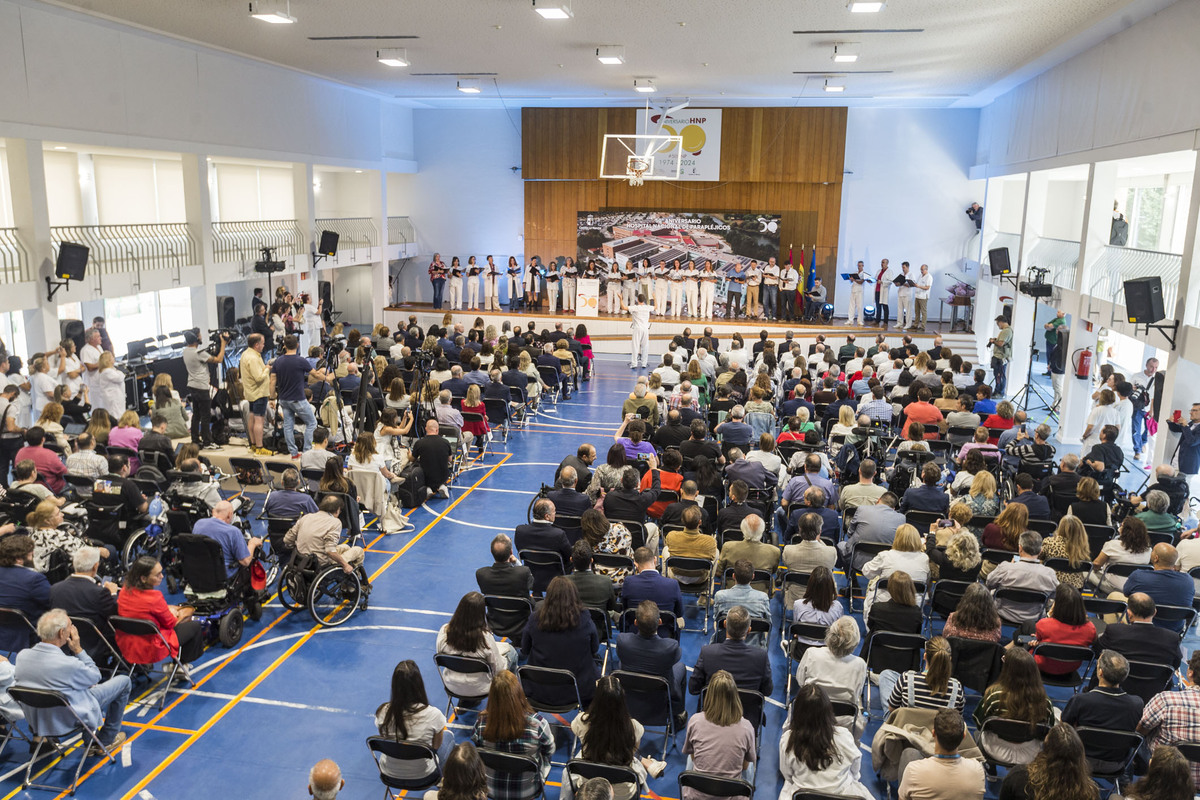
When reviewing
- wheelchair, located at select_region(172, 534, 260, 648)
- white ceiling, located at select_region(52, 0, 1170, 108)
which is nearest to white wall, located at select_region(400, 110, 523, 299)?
white ceiling, located at select_region(52, 0, 1170, 108)

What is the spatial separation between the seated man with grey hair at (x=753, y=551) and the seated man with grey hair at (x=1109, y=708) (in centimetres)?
287

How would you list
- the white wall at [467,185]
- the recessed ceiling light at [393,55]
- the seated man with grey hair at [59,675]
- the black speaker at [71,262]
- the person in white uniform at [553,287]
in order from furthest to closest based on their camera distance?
the white wall at [467,185], the person in white uniform at [553,287], the recessed ceiling light at [393,55], the black speaker at [71,262], the seated man with grey hair at [59,675]

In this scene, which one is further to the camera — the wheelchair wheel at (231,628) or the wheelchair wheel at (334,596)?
the wheelchair wheel at (334,596)

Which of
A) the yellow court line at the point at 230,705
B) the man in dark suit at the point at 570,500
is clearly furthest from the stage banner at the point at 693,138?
the man in dark suit at the point at 570,500

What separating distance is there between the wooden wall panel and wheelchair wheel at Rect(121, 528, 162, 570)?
846 inches

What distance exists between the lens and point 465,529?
37.7 ft

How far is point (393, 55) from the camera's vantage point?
1850cm

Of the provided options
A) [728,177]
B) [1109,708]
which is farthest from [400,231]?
[1109,708]

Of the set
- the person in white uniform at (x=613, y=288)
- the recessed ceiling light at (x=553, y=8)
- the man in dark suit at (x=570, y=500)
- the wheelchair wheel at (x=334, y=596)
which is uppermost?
the recessed ceiling light at (x=553, y=8)

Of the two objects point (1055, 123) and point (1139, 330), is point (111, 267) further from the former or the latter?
point (1055, 123)

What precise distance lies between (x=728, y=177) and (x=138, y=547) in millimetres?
22224

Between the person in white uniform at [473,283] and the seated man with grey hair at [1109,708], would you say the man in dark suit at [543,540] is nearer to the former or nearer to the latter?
the seated man with grey hair at [1109,708]

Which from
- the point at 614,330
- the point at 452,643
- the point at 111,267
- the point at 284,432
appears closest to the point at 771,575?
the point at 452,643

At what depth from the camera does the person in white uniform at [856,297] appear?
25.2 metres
